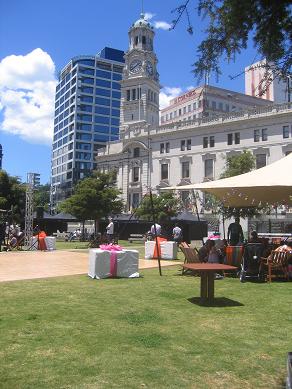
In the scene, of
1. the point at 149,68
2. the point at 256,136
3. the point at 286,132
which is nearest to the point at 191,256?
the point at 286,132

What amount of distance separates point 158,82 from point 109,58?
47921 millimetres

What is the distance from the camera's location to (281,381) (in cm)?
445

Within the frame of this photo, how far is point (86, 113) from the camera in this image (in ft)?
388

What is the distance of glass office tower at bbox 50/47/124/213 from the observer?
11681 cm

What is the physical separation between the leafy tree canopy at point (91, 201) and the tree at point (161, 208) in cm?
979

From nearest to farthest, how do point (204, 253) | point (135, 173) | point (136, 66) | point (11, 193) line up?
point (204, 253)
point (11, 193)
point (135, 173)
point (136, 66)

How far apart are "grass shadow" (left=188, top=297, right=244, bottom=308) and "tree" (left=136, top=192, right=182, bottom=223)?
118 feet

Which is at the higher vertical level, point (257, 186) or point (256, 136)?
point (256, 136)

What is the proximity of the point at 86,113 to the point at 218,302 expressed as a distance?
373 feet

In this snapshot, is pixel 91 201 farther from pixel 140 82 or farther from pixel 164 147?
pixel 140 82

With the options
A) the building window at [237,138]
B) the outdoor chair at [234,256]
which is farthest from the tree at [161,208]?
the outdoor chair at [234,256]

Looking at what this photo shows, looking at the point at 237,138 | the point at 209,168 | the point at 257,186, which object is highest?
the point at 237,138

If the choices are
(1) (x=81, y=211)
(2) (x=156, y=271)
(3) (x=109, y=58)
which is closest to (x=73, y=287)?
(2) (x=156, y=271)

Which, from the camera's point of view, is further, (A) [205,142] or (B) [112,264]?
(A) [205,142]
